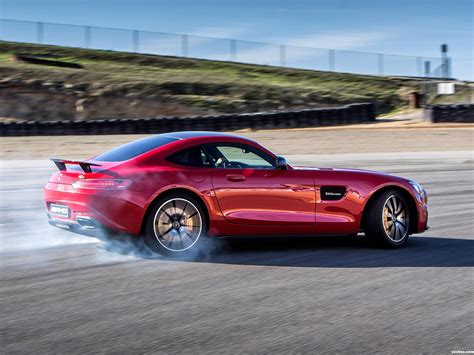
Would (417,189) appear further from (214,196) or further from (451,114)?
(451,114)

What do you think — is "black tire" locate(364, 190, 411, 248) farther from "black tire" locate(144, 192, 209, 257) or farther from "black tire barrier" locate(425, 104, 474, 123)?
"black tire barrier" locate(425, 104, 474, 123)

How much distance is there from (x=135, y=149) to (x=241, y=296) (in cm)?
237

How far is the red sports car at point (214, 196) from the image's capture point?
7.89m

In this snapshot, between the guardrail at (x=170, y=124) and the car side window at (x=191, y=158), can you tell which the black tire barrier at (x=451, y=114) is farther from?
the car side window at (x=191, y=158)

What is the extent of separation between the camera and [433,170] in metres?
20.7

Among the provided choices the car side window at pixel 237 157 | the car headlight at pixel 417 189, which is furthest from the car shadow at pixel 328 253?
the car side window at pixel 237 157

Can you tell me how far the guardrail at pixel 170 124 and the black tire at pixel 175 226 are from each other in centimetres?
2099

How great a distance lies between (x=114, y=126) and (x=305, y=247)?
21887 mm

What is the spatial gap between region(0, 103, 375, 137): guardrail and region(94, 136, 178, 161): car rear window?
66.8 feet

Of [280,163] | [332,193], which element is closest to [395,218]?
[332,193]

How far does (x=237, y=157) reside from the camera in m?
8.60

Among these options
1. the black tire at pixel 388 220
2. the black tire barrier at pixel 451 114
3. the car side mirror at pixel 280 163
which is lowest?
the black tire at pixel 388 220

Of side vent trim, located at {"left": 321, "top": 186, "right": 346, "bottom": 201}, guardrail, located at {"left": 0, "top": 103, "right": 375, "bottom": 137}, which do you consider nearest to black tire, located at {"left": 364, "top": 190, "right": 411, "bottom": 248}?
side vent trim, located at {"left": 321, "top": 186, "right": 346, "bottom": 201}

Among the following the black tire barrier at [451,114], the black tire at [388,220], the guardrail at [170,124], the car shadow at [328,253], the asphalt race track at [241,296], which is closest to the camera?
the asphalt race track at [241,296]
